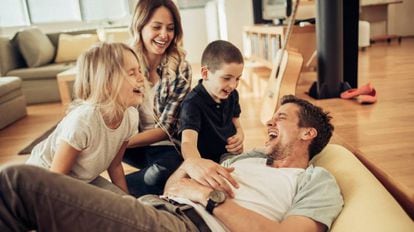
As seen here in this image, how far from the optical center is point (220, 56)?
4.65ft

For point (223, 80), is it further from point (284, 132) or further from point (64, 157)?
point (64, 157)

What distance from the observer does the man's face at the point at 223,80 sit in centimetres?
141

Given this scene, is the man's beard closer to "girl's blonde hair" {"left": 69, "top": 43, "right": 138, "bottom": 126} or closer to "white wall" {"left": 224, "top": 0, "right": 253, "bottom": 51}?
"girl's blonde hair" {"left": 69, "top": 43, "right": 138, "bottom": 126}

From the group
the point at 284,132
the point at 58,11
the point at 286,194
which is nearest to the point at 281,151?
the point at 284,132

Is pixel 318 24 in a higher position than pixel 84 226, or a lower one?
higher

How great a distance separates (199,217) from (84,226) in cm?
32

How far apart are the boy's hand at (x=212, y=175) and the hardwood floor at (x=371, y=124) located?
580 mm

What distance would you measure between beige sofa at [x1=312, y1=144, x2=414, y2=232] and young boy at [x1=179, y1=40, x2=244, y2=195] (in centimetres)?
44

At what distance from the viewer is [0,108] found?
11.4ft

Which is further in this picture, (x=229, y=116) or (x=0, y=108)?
(x=0, y=108)

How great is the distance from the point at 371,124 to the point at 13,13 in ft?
21.0

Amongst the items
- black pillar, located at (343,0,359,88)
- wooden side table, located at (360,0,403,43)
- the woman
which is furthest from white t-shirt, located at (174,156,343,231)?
wooden side table, located at (360,0,403,43)

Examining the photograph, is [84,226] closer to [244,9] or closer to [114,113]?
[114,113]

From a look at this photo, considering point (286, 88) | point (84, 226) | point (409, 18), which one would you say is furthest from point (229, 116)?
point (409, 18)
